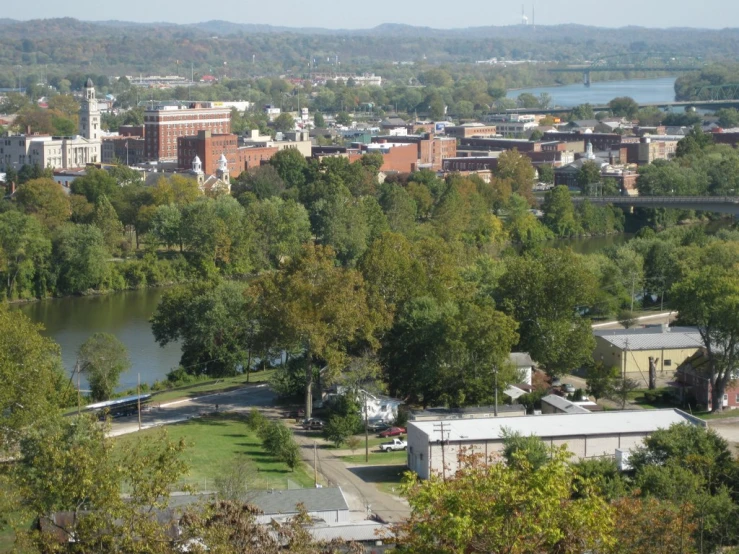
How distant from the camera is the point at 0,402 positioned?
11.5m

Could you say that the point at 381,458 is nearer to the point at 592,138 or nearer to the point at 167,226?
the point at 167,226

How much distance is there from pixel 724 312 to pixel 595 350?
2428mm

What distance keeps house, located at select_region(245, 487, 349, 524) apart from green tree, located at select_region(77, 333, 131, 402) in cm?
497

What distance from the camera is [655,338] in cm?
1572

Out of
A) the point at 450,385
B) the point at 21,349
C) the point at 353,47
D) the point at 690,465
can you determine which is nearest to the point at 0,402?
the point at 21,349

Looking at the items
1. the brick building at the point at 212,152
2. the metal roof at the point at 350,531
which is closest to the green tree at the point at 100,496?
the metal roof at the point at 350,531

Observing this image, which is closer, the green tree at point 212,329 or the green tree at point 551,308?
the green tree at point 551,308

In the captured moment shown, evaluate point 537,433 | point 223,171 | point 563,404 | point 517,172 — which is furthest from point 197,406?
point 517,172

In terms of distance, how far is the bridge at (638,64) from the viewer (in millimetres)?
101562

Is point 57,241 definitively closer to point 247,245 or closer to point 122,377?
point 247,245

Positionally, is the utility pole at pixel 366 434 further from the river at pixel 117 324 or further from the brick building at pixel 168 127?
the brick building at pixel 168 127

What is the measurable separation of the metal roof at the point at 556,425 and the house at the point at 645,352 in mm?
2711

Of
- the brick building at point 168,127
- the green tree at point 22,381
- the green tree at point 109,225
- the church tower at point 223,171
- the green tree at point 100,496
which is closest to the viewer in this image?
the green tree at point 100,496

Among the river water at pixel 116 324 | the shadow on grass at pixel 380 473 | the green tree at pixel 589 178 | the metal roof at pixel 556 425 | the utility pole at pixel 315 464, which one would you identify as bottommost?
the river water at pixel 116 324
